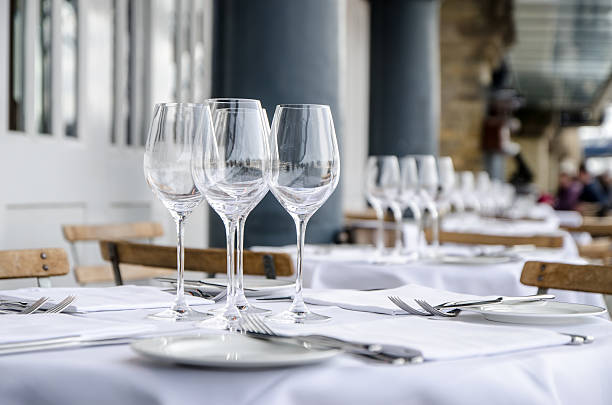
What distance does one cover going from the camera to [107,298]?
1.37 metres

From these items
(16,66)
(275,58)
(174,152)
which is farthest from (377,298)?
(275,58)

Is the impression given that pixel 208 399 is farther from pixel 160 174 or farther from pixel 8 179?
pixel 8 179

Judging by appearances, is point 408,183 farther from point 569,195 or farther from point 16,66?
point 569,195

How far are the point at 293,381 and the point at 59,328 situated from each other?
1.14ft

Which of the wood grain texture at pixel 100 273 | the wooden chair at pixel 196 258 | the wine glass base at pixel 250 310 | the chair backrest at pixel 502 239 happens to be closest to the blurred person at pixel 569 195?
the chair backrest at pixel 502 239

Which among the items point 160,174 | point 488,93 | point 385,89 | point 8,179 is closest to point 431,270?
point 160,174

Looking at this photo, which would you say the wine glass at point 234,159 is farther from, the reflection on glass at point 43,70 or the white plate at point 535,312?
the reflection on glass at point 43,70

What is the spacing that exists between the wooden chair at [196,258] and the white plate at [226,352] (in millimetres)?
1071

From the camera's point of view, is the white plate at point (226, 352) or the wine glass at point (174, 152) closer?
the white plate at point (226, 352)

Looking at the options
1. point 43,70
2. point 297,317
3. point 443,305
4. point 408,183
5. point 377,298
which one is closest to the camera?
point 297,317

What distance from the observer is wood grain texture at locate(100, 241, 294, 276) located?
207 cm

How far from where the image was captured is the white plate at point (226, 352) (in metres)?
0.85

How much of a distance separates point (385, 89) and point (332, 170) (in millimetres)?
5912

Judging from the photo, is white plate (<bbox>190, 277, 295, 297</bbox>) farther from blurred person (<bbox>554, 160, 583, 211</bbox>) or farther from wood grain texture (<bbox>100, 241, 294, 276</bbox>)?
blurred person (<bbox>554, 160, 583, 211</bbox>)
